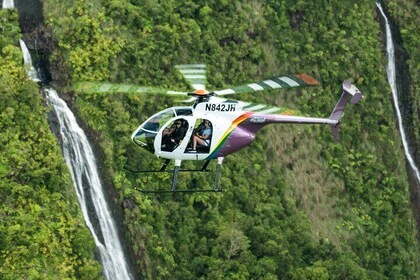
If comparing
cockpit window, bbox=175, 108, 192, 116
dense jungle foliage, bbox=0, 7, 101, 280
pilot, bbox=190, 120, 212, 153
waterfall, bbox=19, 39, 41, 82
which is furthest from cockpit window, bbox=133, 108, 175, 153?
waterfall, bbox=19, 39, 41, 82

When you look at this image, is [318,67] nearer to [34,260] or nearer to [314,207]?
[314,207]

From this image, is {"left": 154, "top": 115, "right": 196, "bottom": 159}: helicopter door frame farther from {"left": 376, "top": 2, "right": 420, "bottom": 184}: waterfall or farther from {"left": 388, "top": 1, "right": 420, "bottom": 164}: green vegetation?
{"left": 388, "top": 1, "right": 420, "bottom": 164}: green vegetation

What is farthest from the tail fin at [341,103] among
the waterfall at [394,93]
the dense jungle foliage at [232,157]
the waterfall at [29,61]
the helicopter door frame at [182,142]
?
the waterfall at [394,93]

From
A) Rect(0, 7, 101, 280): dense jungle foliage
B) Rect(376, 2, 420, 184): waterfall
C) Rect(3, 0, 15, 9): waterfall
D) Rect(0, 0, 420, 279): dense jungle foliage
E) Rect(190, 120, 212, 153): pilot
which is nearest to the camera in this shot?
Rect(190, 120, 212, 153): pilot

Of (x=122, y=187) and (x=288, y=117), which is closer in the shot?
(x=288, y=117)

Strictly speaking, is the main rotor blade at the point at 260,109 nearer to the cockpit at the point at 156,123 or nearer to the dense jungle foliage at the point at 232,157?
the cockpit at the point at 156,123

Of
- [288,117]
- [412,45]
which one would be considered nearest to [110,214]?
[288,117]

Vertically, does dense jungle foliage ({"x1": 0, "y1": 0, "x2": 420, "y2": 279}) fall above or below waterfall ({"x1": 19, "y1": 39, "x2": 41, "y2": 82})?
below
